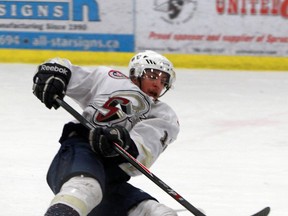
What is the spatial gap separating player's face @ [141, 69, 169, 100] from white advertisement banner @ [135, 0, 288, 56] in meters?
3.87

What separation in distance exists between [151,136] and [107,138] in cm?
22

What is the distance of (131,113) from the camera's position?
9.38ft

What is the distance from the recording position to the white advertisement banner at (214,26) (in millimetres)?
6742

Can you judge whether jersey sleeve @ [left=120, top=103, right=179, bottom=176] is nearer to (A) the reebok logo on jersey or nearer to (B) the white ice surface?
(A) the reebok logo on jersey

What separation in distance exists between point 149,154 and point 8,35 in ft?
14.0

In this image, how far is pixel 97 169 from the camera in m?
2.65

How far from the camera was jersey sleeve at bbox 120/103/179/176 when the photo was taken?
2.79 m

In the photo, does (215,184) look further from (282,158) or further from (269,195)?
(282,158)

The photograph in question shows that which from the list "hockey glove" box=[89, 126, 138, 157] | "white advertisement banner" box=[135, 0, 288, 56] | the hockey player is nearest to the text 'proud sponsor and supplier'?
"white advertisement banner" box=[135, 0, 288, 56]

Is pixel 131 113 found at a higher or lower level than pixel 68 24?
higher

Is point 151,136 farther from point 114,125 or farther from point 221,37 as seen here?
point 221,37

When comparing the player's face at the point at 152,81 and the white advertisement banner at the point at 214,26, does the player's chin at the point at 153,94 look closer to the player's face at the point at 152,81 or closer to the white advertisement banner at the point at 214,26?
the player's face at the point at 152,81

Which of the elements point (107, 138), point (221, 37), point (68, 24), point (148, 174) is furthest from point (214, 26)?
point (107, 138)

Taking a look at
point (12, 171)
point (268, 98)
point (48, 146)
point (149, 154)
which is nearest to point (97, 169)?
point (149, 154)
